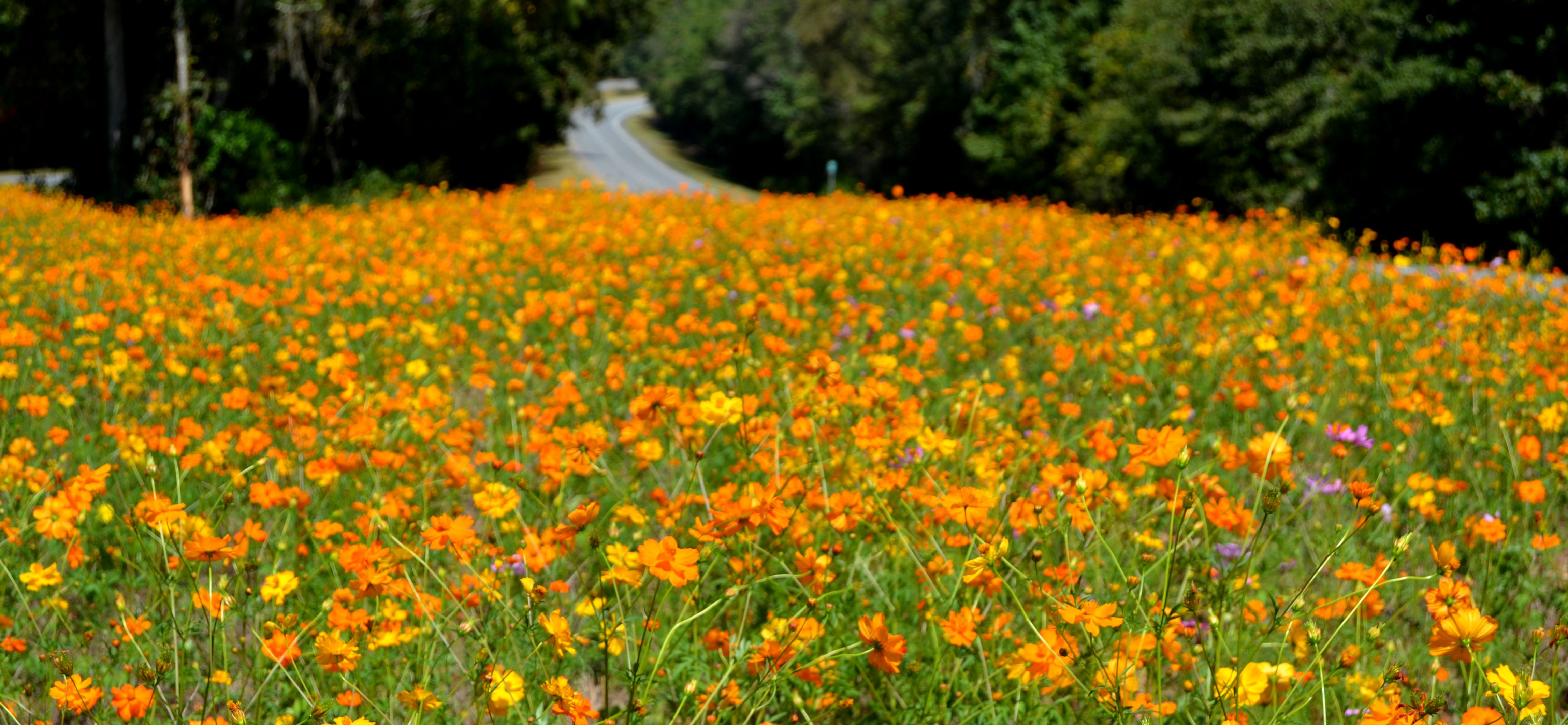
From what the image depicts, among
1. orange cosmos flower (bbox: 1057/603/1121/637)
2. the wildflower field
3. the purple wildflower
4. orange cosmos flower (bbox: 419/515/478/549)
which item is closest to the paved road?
the wildflower field

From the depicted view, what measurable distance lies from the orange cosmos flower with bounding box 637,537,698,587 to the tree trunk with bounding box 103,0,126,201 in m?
15.2

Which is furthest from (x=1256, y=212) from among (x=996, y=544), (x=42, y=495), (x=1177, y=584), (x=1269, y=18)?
(x=1269, y=18)

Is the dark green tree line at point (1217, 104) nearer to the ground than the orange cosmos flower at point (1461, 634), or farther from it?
farther from it

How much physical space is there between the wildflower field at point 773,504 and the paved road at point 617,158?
750 inches

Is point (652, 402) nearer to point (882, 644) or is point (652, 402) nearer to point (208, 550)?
point (882, 644)

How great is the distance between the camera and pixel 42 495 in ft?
9.05

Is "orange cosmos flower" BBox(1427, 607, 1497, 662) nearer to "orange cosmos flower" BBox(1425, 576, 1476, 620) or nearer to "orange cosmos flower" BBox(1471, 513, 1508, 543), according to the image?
"orange cosmos flower" BBox(1425, 576, 1476, 620)

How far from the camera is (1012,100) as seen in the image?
90.5 ft

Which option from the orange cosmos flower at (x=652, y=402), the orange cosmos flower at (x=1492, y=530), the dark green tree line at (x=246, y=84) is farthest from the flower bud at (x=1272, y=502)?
the dark green tree line at (x=246, y=84)

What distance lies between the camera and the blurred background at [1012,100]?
12438mm

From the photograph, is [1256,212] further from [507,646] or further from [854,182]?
[854,182]

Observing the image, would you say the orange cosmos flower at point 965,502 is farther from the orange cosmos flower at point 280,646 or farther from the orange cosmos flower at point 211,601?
the orange cosmos flower at point 211,601

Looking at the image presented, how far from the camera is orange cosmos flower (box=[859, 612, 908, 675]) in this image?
164 cm

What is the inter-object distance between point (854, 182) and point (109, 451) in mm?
35561
